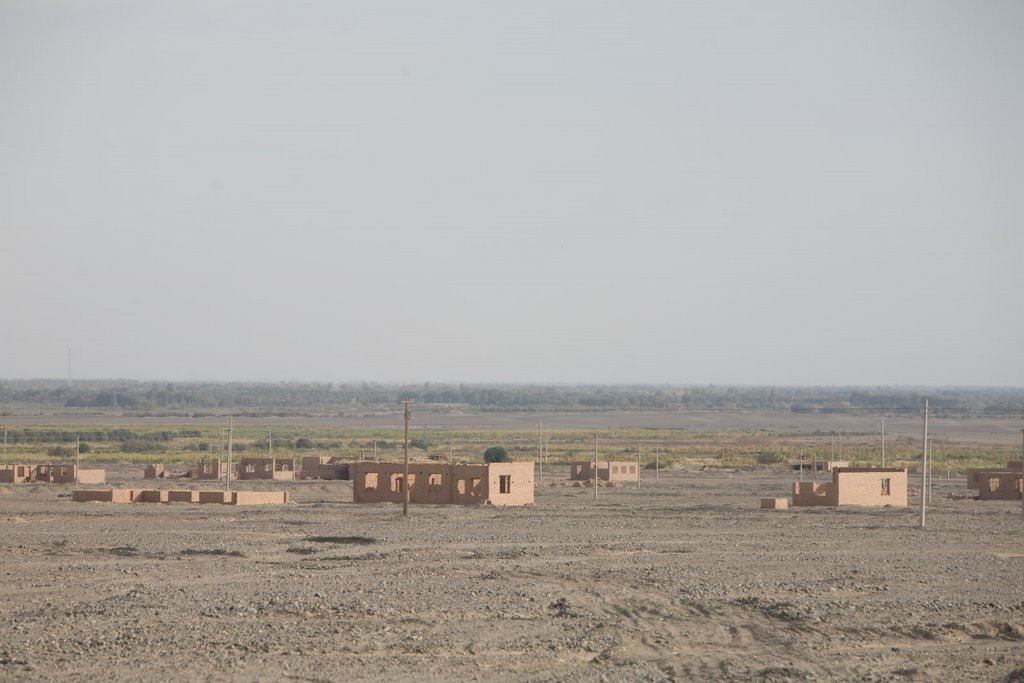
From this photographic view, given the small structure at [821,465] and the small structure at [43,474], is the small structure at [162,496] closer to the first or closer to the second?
the small structure at [43,474]

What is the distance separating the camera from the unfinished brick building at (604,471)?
2527 inches

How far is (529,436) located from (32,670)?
104 m

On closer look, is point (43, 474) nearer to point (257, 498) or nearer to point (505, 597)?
point (257, 498)

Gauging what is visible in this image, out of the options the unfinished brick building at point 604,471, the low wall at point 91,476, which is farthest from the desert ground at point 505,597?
the unfinished brick building at point 604,471

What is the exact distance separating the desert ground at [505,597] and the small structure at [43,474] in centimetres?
1696

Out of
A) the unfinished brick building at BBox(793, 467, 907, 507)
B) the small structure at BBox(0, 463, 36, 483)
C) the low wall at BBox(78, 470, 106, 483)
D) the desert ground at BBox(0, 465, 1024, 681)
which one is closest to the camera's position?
the desert ground at BBox(0, 465, 1024, 681)

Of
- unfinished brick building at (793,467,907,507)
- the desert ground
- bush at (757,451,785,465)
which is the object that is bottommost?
bush at (757,451,785,465)

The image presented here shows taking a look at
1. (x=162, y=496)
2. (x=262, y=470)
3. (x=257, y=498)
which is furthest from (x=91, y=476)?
(x=257, y=498)

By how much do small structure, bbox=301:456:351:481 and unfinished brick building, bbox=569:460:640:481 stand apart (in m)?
11.3

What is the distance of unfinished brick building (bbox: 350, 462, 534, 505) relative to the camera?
45.3 m

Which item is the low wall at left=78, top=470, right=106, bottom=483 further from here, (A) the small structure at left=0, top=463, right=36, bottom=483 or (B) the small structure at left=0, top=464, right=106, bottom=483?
(A) the small structure at left=0, top=463, right=36, bottom=483

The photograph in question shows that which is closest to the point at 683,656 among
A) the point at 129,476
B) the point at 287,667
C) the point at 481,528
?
the point at 287,667

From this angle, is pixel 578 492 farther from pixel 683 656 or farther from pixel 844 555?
pixel 683 656

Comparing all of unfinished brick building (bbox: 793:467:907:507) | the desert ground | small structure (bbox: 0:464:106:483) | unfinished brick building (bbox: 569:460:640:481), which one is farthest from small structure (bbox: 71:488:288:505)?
unfinished brick building (bbox: 569:460:640:481)
